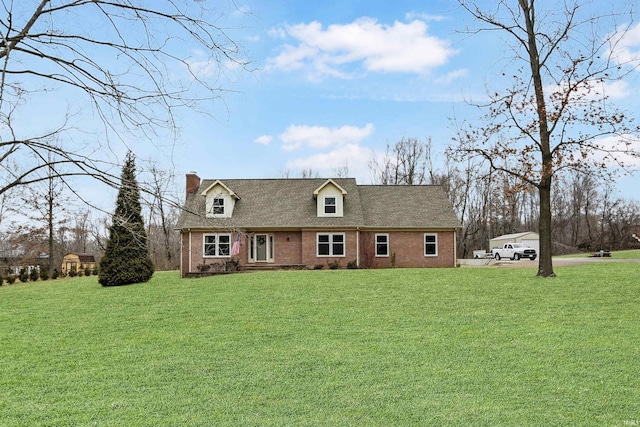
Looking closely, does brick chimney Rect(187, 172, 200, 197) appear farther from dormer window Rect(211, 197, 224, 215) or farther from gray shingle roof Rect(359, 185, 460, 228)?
dormer window Rect(211, 197, 224, 215)

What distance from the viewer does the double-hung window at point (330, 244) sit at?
27.5m

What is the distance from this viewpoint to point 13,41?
4.59 meters

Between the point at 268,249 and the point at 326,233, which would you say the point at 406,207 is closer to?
the point at 326,233

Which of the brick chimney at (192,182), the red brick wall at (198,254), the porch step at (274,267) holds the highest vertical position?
the brick chimney at (192,182)

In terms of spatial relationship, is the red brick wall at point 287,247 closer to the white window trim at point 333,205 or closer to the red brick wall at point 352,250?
the red brick wall at point 352,250

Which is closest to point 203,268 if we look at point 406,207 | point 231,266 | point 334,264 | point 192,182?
point 231,266

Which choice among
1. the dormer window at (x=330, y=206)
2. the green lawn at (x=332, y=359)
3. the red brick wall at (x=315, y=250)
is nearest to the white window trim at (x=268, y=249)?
the red brick wall at (x=315, y=250)

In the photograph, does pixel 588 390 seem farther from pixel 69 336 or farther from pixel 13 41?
pixel 69 336

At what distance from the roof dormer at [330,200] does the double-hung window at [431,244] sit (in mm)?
5103

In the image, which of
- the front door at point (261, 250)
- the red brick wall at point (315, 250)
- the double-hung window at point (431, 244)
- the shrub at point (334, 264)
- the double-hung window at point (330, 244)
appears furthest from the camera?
the double-hung window at point (431, 244)

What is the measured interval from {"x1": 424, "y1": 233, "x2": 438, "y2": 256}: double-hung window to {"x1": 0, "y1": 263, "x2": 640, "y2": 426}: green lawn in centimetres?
1302

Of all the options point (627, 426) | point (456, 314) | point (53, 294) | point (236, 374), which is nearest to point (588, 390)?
point (627, 426)

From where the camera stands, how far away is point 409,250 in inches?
1110

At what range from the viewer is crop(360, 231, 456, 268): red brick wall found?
28.1 meters
